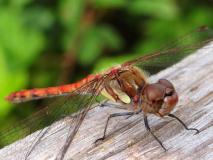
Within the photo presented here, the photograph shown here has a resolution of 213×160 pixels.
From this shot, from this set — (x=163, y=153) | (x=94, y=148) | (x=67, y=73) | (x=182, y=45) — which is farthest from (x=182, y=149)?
(x=67, y=73)

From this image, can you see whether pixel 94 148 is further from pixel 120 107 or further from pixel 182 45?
pixel 182 45

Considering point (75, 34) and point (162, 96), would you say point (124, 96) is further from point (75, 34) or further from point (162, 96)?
point (75, 34)

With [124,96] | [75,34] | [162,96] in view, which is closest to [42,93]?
[124,96]

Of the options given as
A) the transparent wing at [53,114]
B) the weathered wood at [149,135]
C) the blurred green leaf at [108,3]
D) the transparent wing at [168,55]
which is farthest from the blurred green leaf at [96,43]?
the weathered wood at [149,135]

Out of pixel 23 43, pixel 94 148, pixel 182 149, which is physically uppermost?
pixel 23 43

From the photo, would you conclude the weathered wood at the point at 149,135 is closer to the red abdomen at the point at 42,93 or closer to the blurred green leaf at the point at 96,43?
the red abdomen at the point at 42,93

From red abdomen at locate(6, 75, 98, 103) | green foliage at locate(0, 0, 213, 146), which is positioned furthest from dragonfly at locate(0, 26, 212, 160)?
green foliage at locate(0, 0, 213, 146)
